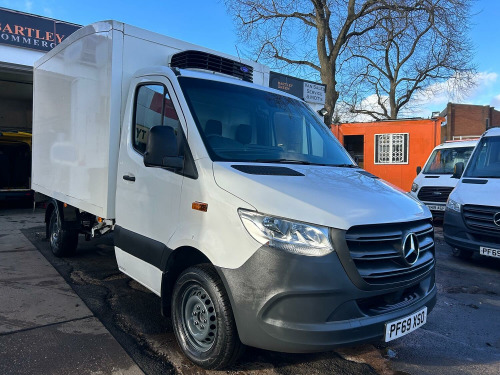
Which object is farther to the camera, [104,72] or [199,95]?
[104,72]

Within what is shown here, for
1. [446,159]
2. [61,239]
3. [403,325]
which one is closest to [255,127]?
[403,325]

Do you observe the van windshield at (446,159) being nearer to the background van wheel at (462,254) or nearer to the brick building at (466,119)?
the background van wheel at (462,254)

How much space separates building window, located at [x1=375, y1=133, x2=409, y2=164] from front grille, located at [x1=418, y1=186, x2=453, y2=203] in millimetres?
5482

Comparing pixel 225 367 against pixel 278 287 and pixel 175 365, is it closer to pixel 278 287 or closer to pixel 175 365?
pixel 175 365

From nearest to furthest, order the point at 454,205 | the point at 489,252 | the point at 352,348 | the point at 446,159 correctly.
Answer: the point at 352,348, the point at 489,252, the point at 454,205, the point at 446,159

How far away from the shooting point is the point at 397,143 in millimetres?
Result: 15742

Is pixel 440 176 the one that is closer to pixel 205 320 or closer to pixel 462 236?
pixel 462 236

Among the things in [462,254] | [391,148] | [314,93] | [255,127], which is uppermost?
[314,93]

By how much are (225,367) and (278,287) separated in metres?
0.91

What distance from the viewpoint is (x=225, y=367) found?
116 inches

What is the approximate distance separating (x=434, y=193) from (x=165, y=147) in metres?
8.90

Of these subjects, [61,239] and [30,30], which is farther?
[30,30]

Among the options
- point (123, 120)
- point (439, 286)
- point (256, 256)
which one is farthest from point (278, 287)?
point (439, 286)

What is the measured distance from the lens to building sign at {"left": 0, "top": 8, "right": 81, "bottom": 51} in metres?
11.0
